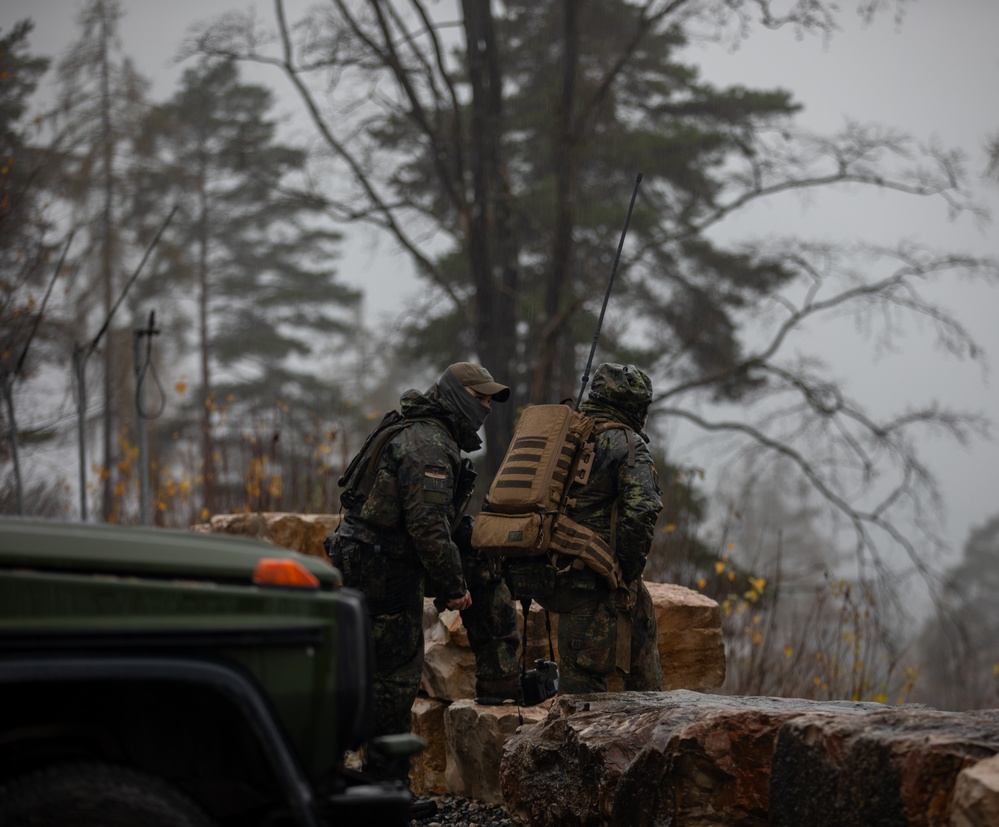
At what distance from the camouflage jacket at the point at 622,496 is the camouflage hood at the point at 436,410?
66 cm

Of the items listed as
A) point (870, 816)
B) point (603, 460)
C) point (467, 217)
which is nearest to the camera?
point (870, 816)

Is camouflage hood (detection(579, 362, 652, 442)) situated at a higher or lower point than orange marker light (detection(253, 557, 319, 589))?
higher

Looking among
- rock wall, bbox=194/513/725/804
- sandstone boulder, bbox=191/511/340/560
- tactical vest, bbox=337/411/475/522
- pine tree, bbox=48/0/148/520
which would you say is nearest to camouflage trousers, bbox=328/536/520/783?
tactical vest, bbox=337/411/475/522

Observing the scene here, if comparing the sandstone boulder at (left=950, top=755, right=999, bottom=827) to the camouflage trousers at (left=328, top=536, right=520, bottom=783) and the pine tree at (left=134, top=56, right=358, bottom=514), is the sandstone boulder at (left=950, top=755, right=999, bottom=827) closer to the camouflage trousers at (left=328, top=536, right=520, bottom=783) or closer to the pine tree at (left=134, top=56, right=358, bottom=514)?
the camouflage trousers at (left=328, top=536, right=520, bottom=783)

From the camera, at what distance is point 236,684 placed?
2797 millimetres

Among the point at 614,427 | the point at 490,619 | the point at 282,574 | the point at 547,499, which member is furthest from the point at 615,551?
the point at 282,574

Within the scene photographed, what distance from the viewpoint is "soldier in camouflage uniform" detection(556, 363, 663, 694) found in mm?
5738

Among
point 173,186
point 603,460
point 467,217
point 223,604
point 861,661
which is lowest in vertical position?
point 861,661

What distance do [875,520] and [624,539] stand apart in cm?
1192

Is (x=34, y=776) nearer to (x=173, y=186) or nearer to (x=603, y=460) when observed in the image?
(x=603, y=460)

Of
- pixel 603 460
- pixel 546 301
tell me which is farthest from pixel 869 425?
pixel 603 460

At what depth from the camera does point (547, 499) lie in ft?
19.1

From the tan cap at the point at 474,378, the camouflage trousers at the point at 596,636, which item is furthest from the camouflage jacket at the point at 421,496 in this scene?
the camouflage trousers at the point at 596,636

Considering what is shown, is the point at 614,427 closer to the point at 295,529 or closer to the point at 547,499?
the point at 547,499
